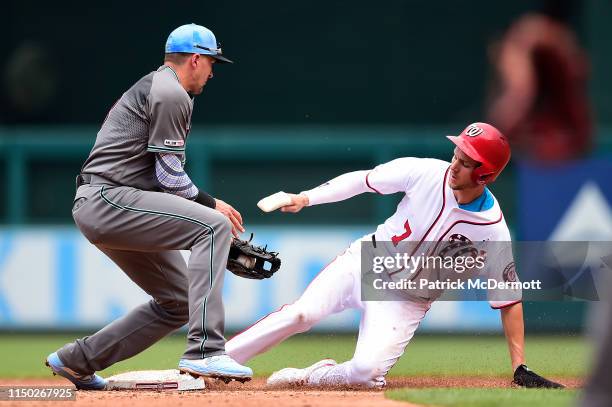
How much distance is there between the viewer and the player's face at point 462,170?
465 centimetres

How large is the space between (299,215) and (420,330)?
2272 mm

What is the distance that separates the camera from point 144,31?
11.4 m

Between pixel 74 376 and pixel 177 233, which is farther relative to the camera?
pixel 74 376

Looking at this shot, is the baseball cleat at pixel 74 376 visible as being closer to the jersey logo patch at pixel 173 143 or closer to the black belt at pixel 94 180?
the black belt at pixel 94 180

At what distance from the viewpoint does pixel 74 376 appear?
4.74 m

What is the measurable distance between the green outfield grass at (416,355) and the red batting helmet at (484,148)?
4.54 feet

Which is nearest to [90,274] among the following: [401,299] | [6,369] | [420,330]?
[6,369]

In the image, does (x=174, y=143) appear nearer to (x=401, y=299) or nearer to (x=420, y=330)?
(x=401, y=299)

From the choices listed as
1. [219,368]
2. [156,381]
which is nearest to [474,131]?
[219,368]

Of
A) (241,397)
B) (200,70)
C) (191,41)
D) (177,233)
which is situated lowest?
(241,397)

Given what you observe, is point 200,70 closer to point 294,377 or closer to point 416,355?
point 294,377

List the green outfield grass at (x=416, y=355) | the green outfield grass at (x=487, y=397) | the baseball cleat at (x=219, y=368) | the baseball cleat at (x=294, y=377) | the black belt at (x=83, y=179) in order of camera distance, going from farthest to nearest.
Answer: the green outfield grass at (x=416, y=355), the baseball cleat at (x=294, y=377), the black belt at (x=83, y=179), the baseball cleat at (x=219, y=368), the green outfield grass at (x=487, y=397)

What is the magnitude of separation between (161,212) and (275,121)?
7.16 meters

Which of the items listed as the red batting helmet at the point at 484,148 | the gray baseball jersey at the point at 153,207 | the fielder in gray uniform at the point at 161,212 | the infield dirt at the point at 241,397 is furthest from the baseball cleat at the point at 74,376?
the red batting helmet at the point at 484,148
